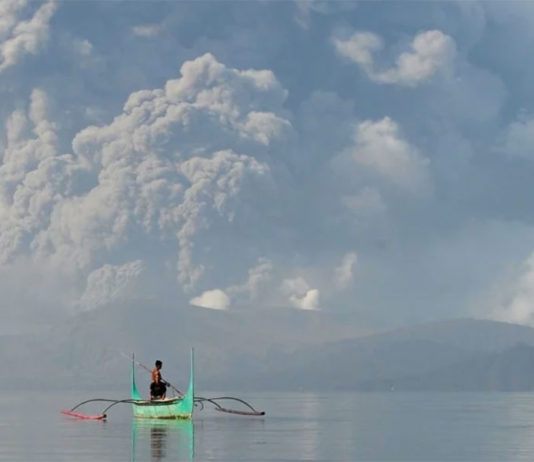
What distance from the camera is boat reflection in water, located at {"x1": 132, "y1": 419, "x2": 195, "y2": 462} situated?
2344 inches

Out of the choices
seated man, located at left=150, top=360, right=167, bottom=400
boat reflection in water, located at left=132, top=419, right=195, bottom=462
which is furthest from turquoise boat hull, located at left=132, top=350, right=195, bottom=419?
seated man, located at left=150, top=360, right=167, bottom=400

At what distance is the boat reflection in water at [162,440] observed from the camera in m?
59.5

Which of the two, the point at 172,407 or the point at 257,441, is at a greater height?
the point at 172,407

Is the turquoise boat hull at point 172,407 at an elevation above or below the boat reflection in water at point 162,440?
above

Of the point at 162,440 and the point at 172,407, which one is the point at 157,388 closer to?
the point at 172,407

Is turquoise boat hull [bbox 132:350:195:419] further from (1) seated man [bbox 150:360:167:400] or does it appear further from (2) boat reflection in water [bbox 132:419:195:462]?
(1) seated man [bbox 150:360:167:400]

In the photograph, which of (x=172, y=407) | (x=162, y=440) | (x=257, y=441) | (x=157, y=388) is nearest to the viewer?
(x=162, y=440)

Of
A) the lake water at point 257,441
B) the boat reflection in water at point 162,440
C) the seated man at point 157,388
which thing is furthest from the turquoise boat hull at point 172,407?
the lake water at point 257,441

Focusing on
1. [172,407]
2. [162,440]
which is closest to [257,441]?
[162,440]

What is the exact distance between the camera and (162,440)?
69500 mm

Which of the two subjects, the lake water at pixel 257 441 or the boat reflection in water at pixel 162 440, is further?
the lake water at pixel 257 441

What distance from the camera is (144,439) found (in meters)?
71.2

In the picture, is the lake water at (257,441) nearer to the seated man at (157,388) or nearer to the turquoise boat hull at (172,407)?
the turquoise boat hull at (172,407)

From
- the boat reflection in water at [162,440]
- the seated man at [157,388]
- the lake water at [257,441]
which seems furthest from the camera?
the seated man at [157,388]
